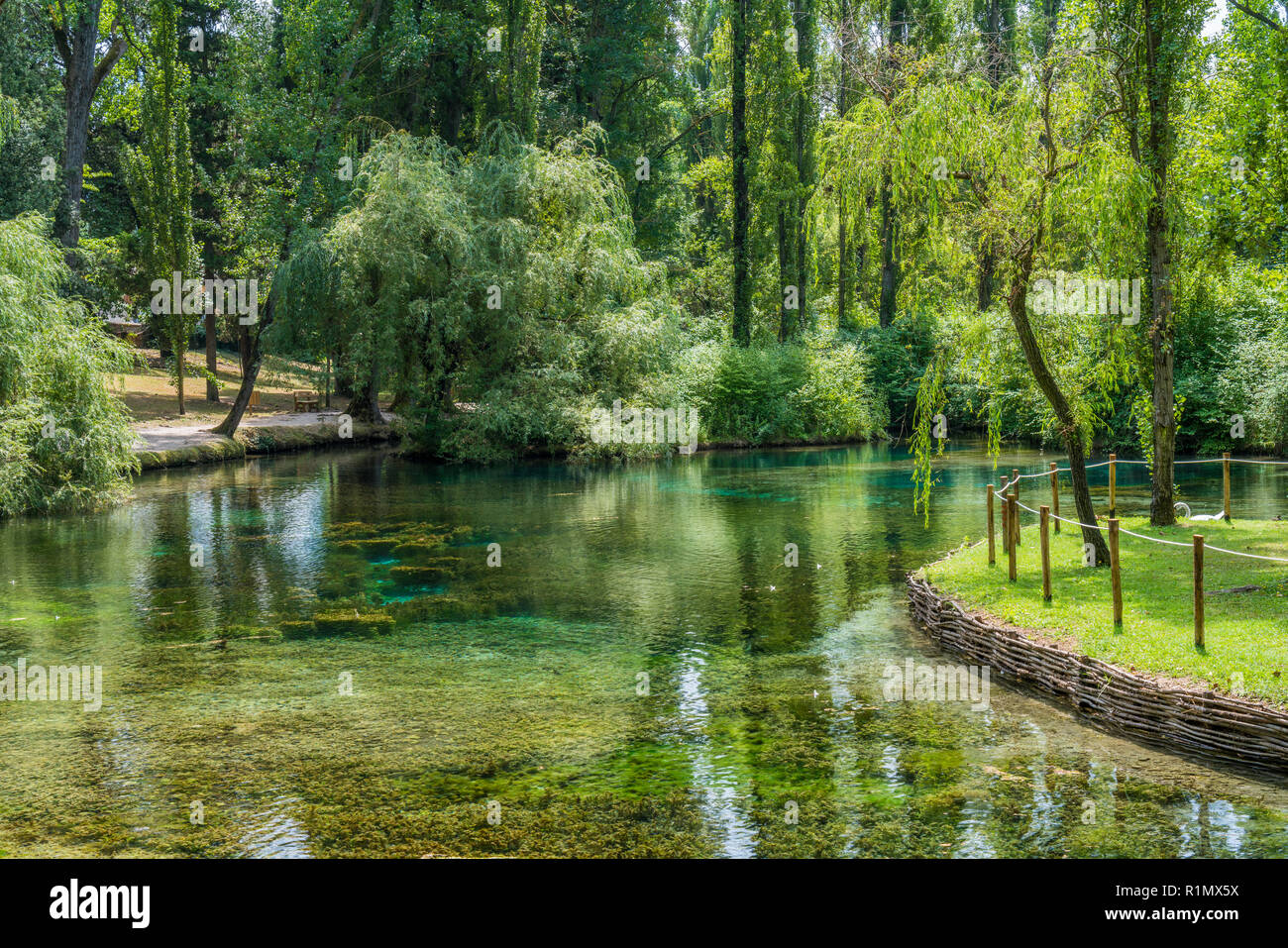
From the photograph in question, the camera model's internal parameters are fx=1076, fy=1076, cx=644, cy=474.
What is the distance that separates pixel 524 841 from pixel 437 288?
84.5ft

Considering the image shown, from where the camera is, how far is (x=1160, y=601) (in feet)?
35.9

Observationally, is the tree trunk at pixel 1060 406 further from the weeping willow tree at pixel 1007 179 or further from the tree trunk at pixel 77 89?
the tree trunk at pixel 77 89

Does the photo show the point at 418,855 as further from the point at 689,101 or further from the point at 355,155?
the point at 689,101

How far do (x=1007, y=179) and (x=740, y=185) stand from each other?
29066 mm

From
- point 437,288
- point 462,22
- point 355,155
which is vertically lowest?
point 437,288

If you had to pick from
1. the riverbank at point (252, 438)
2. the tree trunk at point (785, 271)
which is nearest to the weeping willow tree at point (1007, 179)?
the riverbank at point (252, 438)

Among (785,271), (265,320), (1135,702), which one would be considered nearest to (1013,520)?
(1135,702)

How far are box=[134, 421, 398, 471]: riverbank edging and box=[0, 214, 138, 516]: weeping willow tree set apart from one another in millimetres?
5415

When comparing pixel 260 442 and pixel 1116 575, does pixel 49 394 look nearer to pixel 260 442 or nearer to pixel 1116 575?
pixel 260 442

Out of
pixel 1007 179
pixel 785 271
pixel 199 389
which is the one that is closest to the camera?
pixel 1007 179

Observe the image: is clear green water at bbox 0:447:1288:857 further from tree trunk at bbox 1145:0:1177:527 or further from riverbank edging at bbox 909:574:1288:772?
tree trunk at bbox 1145:0:1177:527

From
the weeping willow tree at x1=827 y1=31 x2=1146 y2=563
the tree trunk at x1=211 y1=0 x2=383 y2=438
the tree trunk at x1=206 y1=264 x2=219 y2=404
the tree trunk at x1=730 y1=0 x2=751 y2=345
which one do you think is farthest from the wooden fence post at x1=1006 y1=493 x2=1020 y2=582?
the tree trunk at x1=206 y1=264 x2=219 y2=404
